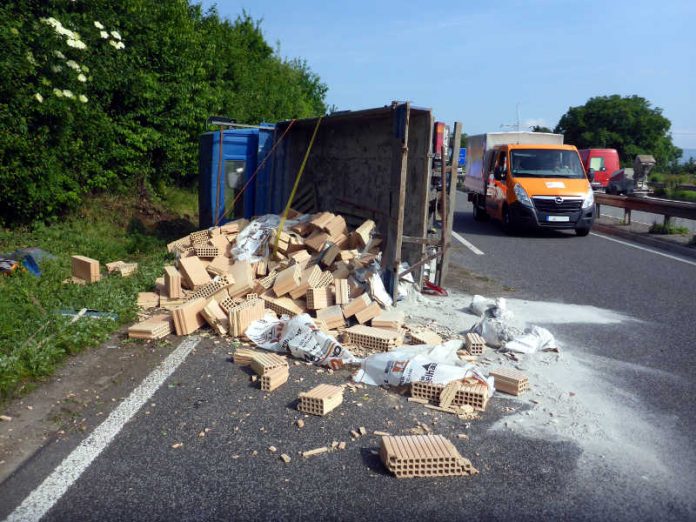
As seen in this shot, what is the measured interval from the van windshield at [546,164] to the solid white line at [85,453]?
12.8 m

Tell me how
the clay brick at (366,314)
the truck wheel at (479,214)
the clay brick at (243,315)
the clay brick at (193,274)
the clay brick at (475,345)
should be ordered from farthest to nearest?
the truck wheel at (479,214), the clay brick at (193,274), the clay brick at (366,314), the clay brick at (243,315), the clay brick at (475,345)

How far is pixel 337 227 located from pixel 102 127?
17.6 feet

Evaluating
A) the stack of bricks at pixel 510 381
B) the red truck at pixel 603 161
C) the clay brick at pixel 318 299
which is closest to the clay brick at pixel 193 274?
the clay brick at pixel 318 299

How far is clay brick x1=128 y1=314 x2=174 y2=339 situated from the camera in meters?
6.13

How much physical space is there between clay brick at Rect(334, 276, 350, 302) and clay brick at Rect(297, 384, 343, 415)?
2374mm

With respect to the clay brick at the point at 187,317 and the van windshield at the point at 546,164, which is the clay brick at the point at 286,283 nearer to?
the clay brick at the point at 187,317

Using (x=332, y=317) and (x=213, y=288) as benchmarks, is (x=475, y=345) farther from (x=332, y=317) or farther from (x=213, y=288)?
(x=213, y=288)

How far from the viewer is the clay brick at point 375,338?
596 cm

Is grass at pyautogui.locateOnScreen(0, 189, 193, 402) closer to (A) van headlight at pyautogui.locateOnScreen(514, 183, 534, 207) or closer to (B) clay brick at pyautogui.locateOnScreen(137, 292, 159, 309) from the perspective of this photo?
(B) clay brick at pyautogui.locateOnScreen(137, 292, 159, 309)

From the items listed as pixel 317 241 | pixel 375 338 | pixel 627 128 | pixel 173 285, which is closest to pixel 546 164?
pixel 317 241

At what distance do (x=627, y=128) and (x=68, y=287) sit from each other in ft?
223

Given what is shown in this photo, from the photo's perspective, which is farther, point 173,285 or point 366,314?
point 173,285

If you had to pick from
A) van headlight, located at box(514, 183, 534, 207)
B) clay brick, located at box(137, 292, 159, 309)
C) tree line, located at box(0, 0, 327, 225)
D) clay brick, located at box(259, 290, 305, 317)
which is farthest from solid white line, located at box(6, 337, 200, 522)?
van headlight, located at box(514, 183, 534, 207)

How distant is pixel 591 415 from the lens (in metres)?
4.67
